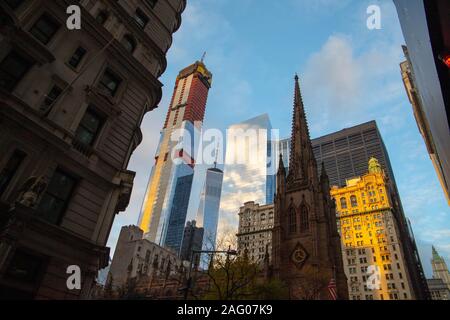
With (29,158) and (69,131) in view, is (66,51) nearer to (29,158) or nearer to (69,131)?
(69,131)

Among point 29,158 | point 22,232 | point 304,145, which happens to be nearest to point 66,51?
point 29,158

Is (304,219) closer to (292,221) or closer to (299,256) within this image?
(292,221)

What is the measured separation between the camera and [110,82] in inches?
733

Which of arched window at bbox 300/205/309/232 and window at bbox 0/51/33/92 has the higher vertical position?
arched window at bbox 300/205/309/232

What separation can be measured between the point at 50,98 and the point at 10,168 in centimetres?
406

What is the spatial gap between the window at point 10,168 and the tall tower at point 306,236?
40741 mm

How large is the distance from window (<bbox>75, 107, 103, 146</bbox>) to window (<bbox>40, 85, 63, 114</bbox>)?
5.59 feet

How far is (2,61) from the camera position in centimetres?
1338

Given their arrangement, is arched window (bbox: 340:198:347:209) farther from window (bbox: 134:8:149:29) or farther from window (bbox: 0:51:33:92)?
window (bbox: 0:51:33:92)

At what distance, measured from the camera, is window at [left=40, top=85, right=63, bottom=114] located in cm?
1447

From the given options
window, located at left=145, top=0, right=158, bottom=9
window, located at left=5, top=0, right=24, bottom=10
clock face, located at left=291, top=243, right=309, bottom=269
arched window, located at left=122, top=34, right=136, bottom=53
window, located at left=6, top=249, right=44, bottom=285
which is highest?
window, located at left=145, top=0, right=158, bottom=9

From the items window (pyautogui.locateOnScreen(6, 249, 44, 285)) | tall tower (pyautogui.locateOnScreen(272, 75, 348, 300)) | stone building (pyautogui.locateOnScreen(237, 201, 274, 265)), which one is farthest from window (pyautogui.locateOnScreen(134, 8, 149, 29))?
stone building (pyautogui.locateOnScreen(237, 201, 274, 265))

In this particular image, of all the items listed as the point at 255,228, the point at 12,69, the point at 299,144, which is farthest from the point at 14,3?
the point at 255,228
